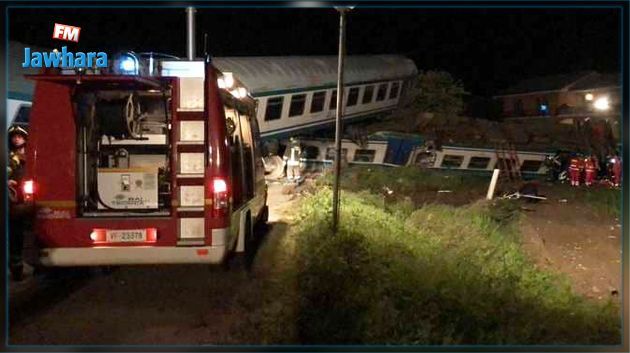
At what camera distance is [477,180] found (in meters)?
24.2

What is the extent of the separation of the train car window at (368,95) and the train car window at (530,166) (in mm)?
7524

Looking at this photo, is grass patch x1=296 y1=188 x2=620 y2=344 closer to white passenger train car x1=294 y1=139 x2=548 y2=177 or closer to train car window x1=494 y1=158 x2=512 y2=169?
white passenger train car x1=294 y1=139 x2=548 y2=177

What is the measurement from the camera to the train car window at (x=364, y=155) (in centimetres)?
2665

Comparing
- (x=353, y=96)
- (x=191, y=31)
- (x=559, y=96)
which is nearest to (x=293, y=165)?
(x=353, y=96)

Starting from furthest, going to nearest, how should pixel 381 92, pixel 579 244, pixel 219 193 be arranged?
pixel 381 92 → pixel 579 244 → pixel 219 193

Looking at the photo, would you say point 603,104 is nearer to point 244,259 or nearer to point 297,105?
point 297,105

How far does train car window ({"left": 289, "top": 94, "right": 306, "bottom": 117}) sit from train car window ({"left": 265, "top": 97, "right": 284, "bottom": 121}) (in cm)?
68

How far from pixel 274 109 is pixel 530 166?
13.9 m

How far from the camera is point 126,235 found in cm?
742

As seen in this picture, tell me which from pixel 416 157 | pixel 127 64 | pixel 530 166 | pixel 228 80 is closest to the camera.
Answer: pixel 127 64

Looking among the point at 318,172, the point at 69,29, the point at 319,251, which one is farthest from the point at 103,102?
the point at 318,172

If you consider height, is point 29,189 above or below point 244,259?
above

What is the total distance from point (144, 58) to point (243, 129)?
2.69 m

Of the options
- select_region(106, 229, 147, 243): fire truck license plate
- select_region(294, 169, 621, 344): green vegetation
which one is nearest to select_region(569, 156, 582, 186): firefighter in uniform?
select_region(294, 169, 621, 344): green vegetation
